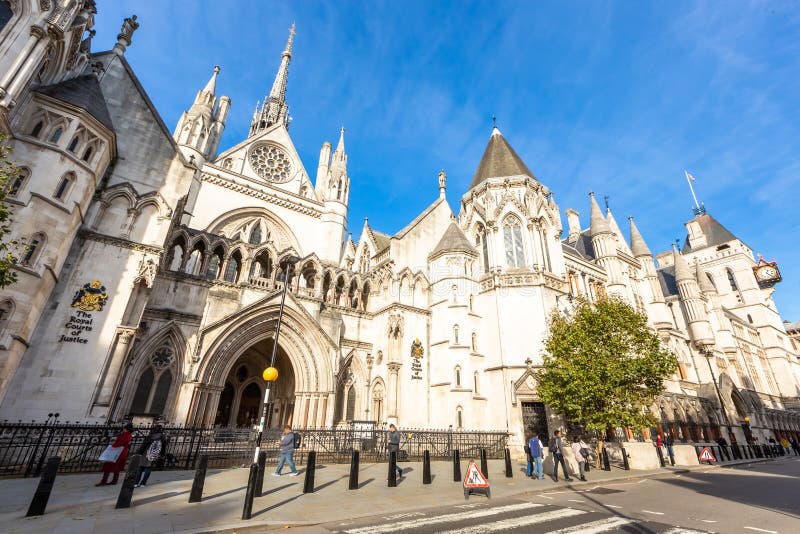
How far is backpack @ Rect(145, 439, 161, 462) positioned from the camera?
8.45 m

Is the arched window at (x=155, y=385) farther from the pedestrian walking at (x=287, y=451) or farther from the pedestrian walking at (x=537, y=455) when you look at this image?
the pedestrian walking at (x=537, y=455)

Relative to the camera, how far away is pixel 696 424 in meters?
29.6

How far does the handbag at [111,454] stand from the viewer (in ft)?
26.6

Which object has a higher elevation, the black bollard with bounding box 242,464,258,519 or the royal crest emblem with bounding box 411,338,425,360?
the royal crest emblem with bounding box 411,338,425,360

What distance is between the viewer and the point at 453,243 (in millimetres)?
24609

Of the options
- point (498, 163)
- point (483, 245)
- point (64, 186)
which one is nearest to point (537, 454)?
point (483, 245)

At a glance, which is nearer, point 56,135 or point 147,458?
point 147,458

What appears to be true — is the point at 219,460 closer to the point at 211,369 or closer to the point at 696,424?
the point at 211,369

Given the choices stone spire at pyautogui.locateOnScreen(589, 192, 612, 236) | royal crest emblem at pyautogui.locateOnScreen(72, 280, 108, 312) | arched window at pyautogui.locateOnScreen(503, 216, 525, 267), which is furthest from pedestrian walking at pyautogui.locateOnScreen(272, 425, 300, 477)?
stone spire at pyautogui.locateOnScreen(589, 192, 612, 236)

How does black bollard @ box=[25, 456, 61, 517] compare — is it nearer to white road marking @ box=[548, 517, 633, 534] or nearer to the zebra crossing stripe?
the zebra crossing stripe

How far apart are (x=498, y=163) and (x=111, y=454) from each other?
28.2 meters

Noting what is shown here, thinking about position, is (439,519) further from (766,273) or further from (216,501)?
(766,273)

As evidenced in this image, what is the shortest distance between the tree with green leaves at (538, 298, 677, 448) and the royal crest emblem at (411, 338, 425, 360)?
6.97 metres

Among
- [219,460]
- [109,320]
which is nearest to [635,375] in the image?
[219,460]
